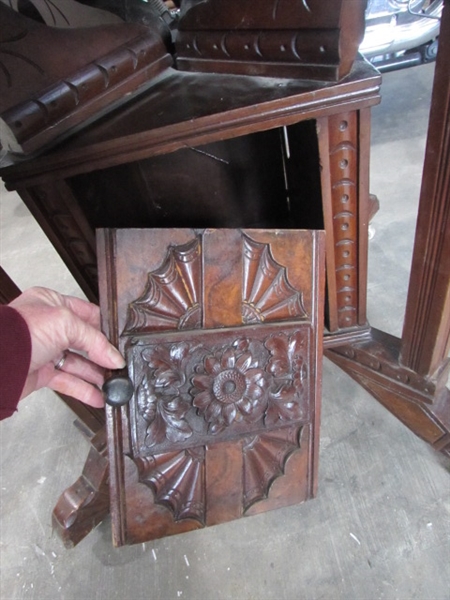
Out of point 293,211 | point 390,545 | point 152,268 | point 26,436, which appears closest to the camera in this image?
point 152,268

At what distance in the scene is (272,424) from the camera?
667 mm

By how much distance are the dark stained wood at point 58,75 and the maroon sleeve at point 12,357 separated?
24 centimetres

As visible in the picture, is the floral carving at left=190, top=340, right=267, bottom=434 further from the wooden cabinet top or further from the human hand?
the wooden cabinet top

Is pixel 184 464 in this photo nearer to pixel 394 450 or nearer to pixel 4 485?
pixel 394 450

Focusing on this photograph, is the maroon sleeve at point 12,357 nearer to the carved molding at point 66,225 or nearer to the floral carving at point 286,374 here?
the carved molding at point 66,225

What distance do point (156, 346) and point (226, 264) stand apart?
15cm

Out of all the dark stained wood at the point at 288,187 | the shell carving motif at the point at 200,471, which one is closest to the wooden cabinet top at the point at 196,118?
the dark stained wood at the point at 288,187

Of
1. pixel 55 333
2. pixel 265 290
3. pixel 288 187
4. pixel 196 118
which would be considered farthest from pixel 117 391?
pixel 288 187

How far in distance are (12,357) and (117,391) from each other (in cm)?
13

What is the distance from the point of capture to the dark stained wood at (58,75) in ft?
1.82

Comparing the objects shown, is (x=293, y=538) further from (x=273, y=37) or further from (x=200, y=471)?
(x=273, y=37)

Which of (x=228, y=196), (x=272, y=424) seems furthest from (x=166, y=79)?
(x=272, y=424)

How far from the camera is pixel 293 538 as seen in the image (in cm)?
88

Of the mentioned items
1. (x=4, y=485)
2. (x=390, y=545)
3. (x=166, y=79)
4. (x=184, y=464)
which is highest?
(x=166, y=79)
